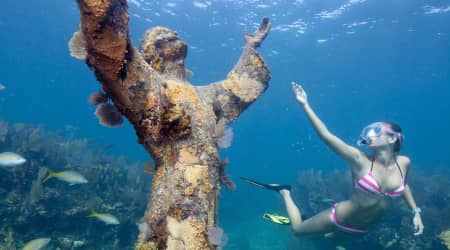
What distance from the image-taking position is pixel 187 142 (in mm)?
2520

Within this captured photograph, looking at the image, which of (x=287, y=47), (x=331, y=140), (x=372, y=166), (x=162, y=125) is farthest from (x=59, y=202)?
(x=287, y=47)

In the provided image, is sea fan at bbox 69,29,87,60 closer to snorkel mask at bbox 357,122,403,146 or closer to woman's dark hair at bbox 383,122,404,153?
snorkel mask at bbox 357,122,403,146

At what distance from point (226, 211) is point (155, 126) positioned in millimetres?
21333

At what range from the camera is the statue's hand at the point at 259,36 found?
378 cm

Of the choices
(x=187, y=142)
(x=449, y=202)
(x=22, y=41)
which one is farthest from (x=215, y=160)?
(x=22, y=41)

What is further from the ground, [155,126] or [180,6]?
[180,6]

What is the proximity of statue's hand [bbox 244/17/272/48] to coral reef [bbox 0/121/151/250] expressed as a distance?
7.45 m

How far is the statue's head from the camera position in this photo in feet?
10.1

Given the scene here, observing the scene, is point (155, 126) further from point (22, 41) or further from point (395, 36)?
point (22, 41)

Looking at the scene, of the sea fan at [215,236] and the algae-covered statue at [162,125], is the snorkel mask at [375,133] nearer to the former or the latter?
the algae-covered statue at [162,125]

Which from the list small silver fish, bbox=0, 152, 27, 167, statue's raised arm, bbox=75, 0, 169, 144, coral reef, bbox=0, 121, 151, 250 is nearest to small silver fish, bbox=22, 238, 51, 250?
small silver fish, bbox=0, 152, 27, 167

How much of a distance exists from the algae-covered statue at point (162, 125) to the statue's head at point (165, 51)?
2 cm

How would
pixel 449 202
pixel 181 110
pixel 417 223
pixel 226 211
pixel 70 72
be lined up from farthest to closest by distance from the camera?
1. pixel 70 72
2. pixel 226 211
3. pixel 449 202
4. pixel 417 223
5. pixel 181 110

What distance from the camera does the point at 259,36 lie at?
12.5ft
